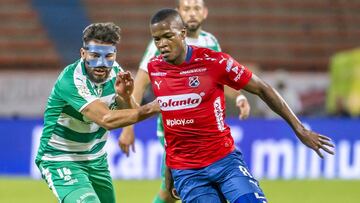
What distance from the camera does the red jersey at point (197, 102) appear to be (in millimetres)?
6172

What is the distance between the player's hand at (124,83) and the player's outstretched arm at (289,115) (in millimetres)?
779

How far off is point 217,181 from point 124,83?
900 mm

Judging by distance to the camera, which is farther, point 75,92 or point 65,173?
point 65,173

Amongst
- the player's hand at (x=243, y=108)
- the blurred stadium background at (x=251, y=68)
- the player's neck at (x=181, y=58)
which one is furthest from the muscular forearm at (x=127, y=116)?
the blurred stadium background at (x=251, y=68)

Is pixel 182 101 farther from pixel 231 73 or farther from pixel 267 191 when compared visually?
pixel 267 191

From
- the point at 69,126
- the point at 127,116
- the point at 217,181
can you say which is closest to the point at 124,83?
the point at 127,116

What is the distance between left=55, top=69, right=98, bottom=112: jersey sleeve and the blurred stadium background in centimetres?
595

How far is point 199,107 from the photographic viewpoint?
6180 mm

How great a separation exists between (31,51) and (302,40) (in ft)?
17.7

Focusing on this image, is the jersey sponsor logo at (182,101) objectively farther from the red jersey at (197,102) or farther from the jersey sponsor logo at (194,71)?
the jersey sponsor logo at (194,71)

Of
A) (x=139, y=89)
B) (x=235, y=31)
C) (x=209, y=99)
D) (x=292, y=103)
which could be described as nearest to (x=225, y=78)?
(x=209, y=99)

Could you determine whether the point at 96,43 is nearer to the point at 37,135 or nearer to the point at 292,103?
the point at 37,135

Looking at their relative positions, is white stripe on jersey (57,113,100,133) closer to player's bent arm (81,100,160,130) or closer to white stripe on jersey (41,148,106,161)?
white stripe on jersey (41,148,106,161)

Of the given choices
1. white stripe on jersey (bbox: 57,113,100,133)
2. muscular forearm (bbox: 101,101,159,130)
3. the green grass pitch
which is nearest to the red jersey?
muscular forearm (bbox: 101,101,159,130)
